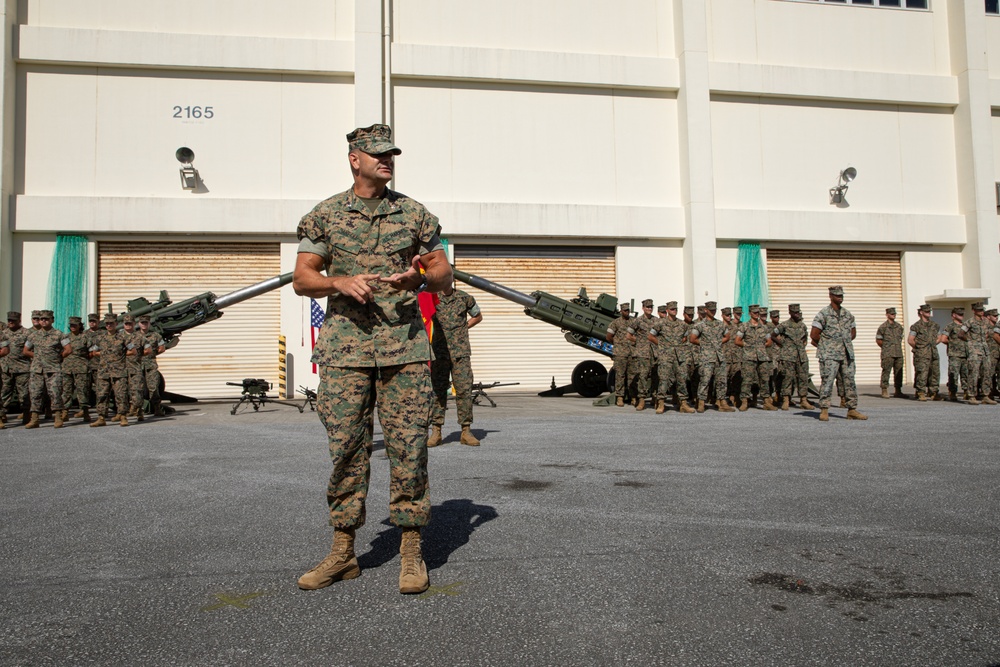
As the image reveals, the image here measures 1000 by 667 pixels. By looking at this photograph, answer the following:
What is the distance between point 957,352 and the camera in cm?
1342

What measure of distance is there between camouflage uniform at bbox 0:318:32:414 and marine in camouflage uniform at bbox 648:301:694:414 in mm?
9875

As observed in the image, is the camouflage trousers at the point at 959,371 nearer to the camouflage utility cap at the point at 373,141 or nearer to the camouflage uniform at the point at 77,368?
the camouflage utility cap at the point at 373,141

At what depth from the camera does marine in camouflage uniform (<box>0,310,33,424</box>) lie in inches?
426

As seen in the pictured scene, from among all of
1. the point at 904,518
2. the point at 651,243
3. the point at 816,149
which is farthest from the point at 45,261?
the point at 816,149

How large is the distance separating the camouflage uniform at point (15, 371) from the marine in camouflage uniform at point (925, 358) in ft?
Result: 50.8

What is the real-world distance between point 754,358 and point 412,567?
10.6 meters

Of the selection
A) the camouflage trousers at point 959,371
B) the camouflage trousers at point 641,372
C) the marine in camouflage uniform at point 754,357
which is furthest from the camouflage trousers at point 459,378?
the camouflage trousers at point 959,371

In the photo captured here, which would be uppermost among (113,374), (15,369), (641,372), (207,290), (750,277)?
(750,277)

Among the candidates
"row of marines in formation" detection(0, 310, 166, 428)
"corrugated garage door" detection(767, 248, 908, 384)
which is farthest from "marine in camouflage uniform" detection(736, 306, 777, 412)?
"row of marines in formation" detection(0, 310, 166, 428)

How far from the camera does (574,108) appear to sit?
1780 cm

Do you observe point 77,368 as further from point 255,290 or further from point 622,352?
point 622,352

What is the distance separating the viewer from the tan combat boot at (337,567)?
2891 millimetres

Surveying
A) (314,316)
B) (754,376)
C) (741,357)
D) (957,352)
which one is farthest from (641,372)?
(314,316)

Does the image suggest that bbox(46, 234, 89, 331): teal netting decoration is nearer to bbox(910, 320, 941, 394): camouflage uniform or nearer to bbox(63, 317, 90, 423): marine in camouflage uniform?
bbox(63, 317, 90, 423): marine in camouflage uniform
